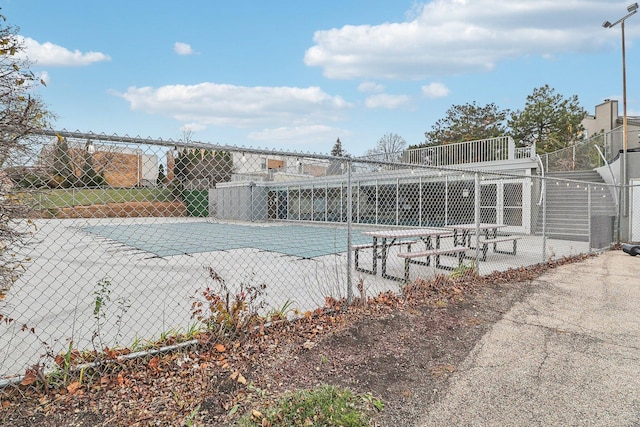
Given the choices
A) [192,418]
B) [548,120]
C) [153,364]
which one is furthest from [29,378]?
[548,120]

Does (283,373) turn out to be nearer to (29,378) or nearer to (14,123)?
(29,378)

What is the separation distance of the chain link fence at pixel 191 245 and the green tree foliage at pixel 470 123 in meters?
16.4

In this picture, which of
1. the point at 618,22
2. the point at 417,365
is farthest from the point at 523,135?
the point at 417,365

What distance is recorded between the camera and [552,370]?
2955 millimetres

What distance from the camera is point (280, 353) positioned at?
3066 millimetres

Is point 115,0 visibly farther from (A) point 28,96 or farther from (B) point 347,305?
(B) point 347,305

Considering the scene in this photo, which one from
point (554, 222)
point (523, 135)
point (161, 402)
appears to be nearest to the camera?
point (161, 402)

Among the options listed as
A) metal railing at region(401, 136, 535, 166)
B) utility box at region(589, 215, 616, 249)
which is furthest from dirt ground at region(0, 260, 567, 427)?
metal railing at region(401, 136, 535, 166)

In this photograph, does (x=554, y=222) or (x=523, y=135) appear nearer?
(x=554, y=222)

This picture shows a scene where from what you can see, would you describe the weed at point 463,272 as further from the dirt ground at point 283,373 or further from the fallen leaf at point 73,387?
the fallen leaf at point 73,387

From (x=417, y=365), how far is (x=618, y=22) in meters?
15.3

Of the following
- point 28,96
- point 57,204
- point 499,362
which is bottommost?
point 499,362

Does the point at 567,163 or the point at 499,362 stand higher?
the point at 567,163

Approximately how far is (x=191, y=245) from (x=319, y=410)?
9.67 meters
